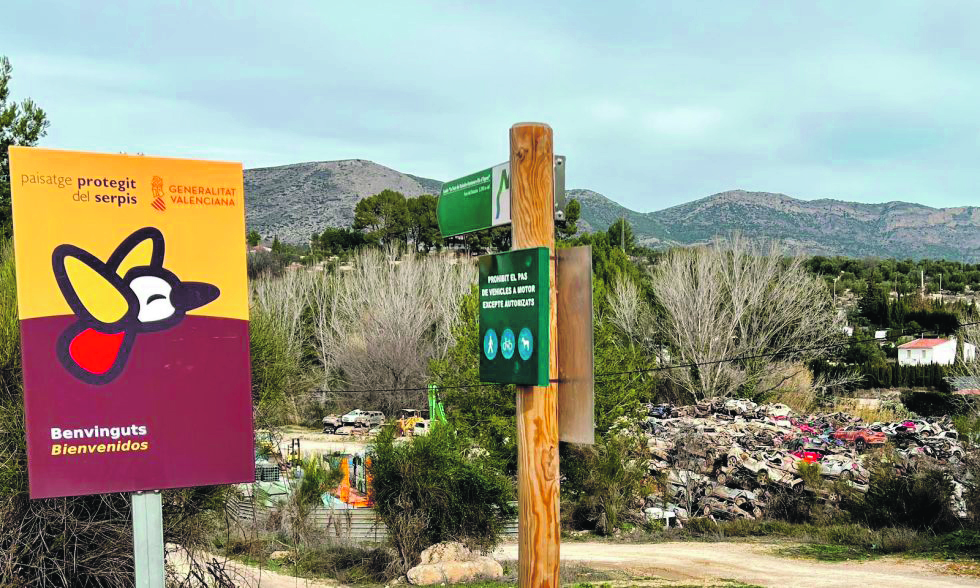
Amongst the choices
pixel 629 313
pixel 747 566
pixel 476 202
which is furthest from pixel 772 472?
pixel 476 202

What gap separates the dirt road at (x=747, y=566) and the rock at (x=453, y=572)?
1814 millimetres

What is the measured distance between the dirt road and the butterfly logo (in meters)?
10.4

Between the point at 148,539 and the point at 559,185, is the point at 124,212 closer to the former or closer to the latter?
the point at 148,539

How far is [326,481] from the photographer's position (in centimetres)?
1997

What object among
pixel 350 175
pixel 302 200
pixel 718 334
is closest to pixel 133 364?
pixel 718 334

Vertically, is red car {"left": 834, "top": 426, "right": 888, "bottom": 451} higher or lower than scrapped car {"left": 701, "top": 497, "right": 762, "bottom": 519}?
higher

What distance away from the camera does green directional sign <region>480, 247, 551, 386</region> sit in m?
4.20

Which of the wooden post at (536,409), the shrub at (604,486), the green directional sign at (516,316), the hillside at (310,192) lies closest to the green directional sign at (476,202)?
the wooden post at (536,409)

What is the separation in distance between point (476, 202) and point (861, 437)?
33549mm

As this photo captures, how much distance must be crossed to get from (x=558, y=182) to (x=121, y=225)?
2.25 m

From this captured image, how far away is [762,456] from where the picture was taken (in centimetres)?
2941

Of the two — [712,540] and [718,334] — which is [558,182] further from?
[718,334]

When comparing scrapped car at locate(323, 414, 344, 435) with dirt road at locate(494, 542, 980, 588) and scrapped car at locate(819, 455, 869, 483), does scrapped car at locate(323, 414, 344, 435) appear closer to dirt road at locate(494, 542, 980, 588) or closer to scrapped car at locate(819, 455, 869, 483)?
scrapped car at locate(819, 455, 869, 483)

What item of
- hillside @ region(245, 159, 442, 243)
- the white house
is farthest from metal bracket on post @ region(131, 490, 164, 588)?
hillside @ region(245, 159, 442, 243)
